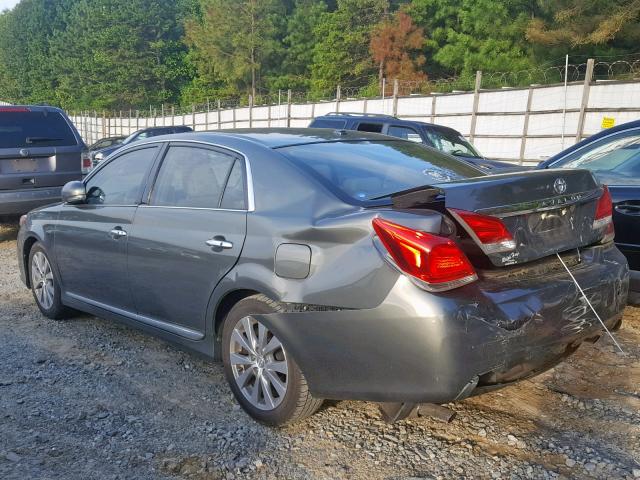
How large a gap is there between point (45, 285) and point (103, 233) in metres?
1.26

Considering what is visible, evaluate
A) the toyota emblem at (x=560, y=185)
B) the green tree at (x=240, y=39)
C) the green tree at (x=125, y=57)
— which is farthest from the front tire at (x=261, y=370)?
the green tree at (x=125, y=57)

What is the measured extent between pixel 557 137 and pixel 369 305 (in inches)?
601

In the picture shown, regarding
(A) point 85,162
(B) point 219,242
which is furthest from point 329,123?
(B) point 219,242

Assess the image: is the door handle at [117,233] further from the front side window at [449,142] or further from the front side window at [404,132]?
the front side window at [449,142]

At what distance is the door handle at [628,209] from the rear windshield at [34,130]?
6797mm

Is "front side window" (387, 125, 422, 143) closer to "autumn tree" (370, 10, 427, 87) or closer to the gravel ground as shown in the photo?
the gravel ground

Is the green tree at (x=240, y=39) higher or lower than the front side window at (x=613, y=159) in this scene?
higher

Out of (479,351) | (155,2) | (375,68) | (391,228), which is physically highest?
(155,2)

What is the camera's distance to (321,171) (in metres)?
3.15

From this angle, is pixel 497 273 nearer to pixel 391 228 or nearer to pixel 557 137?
pixel 391 228

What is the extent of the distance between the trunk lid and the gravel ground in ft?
3.03

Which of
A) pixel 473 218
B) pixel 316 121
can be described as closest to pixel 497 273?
pixel 473 218

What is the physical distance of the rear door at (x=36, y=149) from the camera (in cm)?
768

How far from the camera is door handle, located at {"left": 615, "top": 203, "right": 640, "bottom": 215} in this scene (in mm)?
4363
